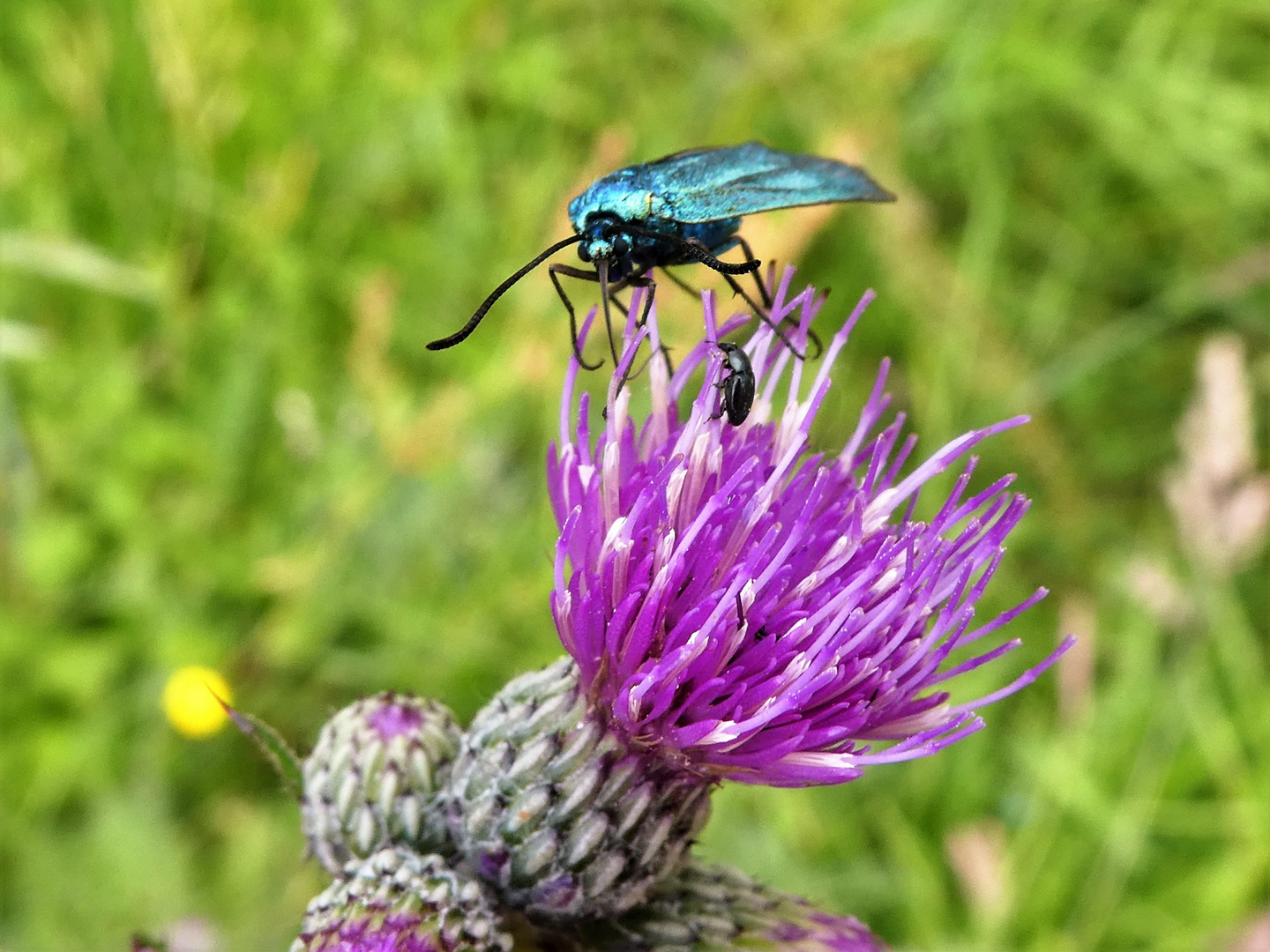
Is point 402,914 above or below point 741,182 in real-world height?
below

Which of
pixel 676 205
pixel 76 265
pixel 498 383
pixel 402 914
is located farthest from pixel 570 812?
pixel 76 265

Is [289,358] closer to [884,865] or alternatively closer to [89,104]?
[89,104]

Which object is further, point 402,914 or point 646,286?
point 646,286

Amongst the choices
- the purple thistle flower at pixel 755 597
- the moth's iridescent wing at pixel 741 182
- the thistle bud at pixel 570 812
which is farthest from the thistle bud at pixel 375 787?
the moth's iridescent wing at pixel 741 182

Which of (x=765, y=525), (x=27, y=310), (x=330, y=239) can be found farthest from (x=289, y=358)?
(x=765, y=525)

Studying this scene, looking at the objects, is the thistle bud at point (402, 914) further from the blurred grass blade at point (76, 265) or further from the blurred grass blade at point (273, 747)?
the blurred grass blade at point (76, 265)

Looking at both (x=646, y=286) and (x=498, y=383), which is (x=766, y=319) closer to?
(x=646, y=286)
